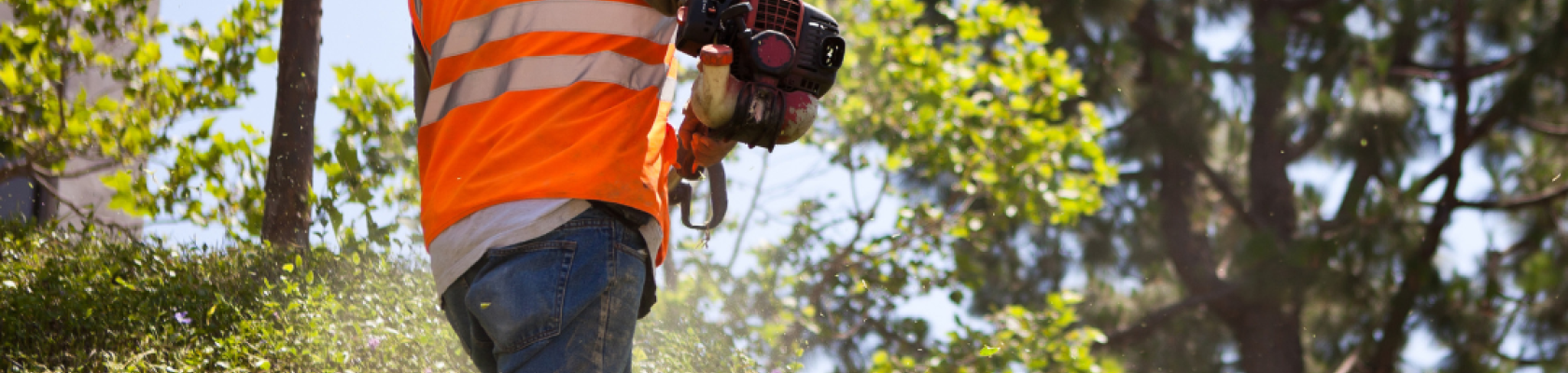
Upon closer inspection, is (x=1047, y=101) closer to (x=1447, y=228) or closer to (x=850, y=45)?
(x=850, y=45)

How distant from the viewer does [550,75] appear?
1521 millimetres

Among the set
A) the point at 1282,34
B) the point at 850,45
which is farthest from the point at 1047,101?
the point at 1282,34

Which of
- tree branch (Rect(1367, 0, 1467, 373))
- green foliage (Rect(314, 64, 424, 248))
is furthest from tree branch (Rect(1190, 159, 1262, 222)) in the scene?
green foliage (Rect(314, 64, 424, 248))

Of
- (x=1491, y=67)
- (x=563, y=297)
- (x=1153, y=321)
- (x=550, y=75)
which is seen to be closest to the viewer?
(x=563, y=297)

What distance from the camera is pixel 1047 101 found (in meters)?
5.70

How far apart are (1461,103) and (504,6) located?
9.06 m

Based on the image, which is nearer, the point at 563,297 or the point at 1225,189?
the point at 563,297

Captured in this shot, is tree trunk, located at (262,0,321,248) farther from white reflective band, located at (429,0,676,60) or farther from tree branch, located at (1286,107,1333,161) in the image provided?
tree branch, located at (1286,107,1333,161)

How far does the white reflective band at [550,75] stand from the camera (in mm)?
1521

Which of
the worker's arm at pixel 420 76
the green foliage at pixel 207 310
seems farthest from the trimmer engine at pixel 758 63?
the green foliage at pixel 207 310

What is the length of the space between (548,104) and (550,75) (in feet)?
0.15

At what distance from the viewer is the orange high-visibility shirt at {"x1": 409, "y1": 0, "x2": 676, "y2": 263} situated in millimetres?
1468

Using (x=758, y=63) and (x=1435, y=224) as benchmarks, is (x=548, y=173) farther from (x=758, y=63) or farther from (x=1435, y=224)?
(x=1435, y=224)

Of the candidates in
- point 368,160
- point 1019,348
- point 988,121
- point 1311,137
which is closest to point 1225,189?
point 1311,137
